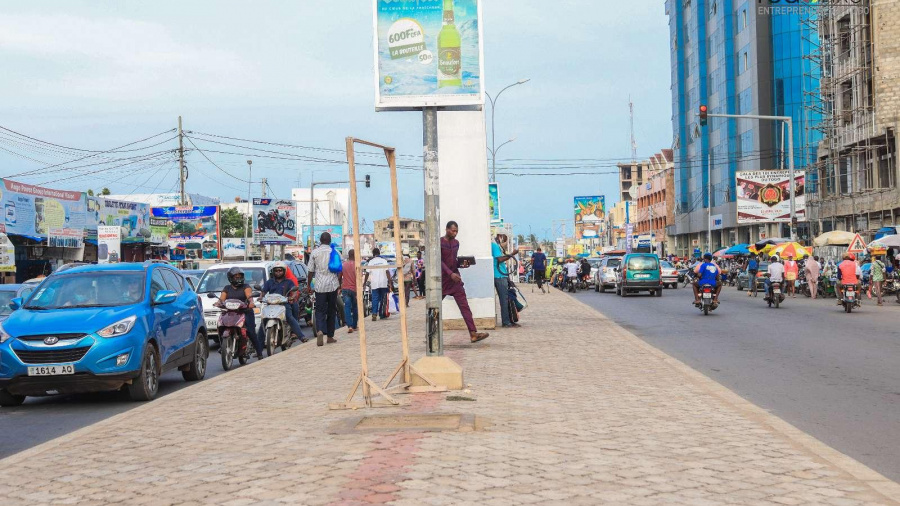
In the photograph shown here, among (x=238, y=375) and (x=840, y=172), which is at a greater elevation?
(x=840, y=172)

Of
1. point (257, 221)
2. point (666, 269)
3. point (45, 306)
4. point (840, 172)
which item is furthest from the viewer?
point (257, 221)

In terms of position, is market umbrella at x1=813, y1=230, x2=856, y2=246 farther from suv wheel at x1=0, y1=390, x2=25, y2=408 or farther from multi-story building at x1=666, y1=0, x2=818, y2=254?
suv wheel at x1=0, y1=390, x2=25, y2=408

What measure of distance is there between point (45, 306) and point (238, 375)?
101 inches

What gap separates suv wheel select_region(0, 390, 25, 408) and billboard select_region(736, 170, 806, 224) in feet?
156

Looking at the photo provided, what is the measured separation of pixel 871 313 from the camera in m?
25.8

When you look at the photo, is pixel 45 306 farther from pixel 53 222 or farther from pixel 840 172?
pixel 840 172

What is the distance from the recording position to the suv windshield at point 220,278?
66.8ft

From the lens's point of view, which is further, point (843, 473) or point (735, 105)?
point (735, 105)

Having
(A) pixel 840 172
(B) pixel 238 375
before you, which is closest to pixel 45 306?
(B) pixel 238 375

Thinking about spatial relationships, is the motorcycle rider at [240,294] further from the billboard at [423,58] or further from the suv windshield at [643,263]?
the suv windshield at [643,263]

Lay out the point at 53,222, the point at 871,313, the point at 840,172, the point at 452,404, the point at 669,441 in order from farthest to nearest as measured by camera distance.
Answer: the point at 840,172, the point at 53,222, the point at 871,313, the point at 452,404, the point at 669,441

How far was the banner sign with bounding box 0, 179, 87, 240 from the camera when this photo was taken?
1518 inches

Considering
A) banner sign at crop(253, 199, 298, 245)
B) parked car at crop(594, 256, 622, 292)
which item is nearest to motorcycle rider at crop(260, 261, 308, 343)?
parked car at crop(594, 256, 622, 292)

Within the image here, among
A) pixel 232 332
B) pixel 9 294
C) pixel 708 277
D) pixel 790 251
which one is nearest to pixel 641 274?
pixel 790 251
